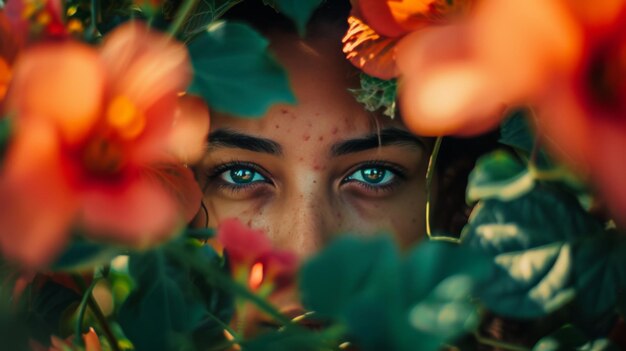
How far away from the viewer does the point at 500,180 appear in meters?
0.40

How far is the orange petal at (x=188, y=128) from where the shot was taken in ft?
1.00

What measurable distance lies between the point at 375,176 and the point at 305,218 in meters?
0.18

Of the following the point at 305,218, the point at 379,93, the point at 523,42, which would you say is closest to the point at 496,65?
the point at 523,42

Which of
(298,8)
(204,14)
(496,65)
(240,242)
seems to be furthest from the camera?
(204,14)

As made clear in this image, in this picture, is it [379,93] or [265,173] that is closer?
[379,93]

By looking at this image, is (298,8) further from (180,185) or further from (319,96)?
(319,96)

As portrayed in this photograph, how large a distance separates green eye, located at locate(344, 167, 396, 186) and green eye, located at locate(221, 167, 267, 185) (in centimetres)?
12

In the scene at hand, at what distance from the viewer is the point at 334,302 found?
0.27 metres

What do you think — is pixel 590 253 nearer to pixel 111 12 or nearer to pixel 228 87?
pixel 228 87

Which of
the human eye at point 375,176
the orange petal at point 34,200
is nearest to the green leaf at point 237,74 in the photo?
the orange petal at point 34,200

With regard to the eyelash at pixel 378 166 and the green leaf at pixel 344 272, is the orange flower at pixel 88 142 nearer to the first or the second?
the green leaf at pixel 344 272

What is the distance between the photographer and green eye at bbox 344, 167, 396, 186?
0.97 m

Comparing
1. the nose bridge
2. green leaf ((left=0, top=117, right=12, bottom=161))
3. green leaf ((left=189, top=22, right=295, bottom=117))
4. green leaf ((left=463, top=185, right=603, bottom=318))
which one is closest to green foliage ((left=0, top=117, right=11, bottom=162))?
green leaf ((left=0, top=117, right=12, bottom=161))

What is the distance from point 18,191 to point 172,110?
69 mm
